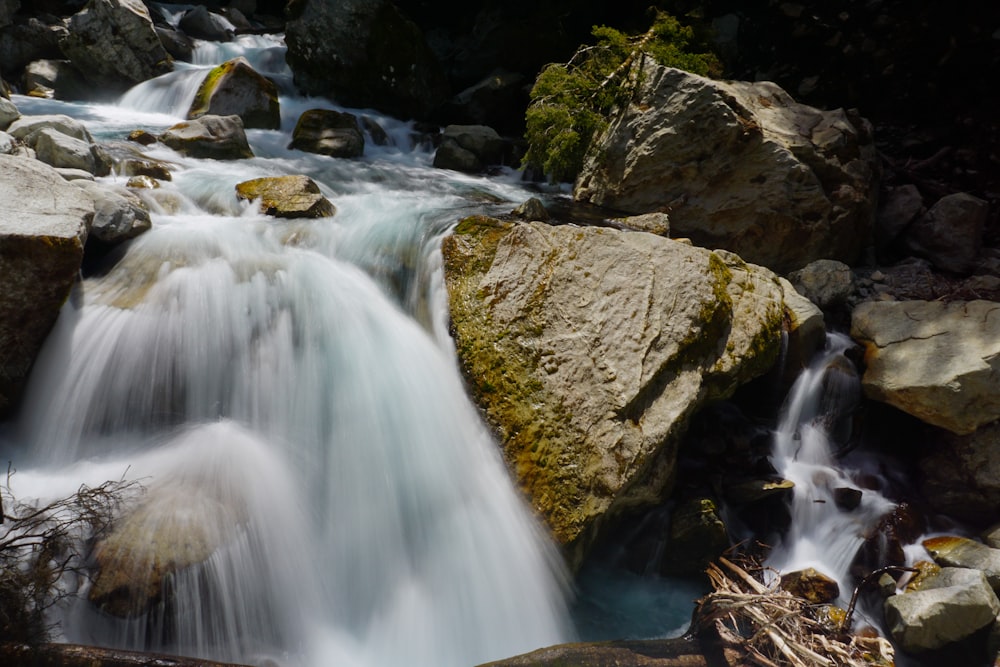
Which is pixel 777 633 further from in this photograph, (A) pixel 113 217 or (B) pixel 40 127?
(B) pixel 40 127

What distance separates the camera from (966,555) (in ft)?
12.7

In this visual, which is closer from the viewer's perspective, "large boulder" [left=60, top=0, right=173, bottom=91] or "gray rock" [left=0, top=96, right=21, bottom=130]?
"gray rock" [left=0, top=96, right=21, bottom=130]

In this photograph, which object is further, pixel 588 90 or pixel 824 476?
pixel 588 90

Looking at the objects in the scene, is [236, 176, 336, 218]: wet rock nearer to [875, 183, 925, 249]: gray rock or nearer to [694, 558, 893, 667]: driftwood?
[694, 558, 893, 667]: driftwood

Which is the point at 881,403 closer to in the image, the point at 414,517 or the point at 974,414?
the point at 974,414

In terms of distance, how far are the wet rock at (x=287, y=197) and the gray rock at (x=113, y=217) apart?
4.21ft

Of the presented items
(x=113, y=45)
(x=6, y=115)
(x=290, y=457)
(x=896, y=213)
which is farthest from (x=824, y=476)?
(x=113, y=45)

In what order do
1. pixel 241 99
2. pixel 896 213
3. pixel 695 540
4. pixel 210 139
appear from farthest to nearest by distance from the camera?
1. pixel 241 99
2. pixel 210 139
3. pixel 896 213
4. pixel 695 540

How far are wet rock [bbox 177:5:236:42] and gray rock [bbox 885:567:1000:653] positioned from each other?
1745cm

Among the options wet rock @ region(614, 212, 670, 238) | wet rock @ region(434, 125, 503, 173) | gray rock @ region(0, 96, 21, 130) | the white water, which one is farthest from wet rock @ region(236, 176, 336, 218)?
wet rock @ region(434, 125, 503, 173)

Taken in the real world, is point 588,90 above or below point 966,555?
above

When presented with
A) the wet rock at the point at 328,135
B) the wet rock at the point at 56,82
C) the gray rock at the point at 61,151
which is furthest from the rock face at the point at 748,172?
the wet rock at the point at 56,82

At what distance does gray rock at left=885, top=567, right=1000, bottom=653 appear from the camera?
3340mm

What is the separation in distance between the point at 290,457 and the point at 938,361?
191 inches
